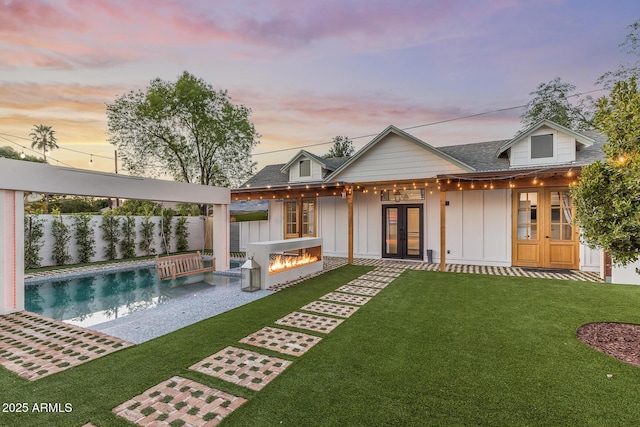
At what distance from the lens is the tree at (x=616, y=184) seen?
336 centimetres

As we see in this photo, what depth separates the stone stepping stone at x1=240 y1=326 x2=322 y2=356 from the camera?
3695 mm

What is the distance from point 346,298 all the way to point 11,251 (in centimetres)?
642

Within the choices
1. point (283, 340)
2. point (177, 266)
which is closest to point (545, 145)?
point (283, 340)

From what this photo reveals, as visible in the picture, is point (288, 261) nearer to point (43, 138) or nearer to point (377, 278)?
point (377, 278)

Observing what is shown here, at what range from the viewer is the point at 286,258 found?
785cm

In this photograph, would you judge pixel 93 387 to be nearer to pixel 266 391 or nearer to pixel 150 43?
→ pixel 266 391

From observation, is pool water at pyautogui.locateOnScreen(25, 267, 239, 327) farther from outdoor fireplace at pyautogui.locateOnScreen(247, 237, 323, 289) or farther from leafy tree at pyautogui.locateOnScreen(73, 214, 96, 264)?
leafy tree at pyautogui.locateOnScreen(73, 214, 96, 264)

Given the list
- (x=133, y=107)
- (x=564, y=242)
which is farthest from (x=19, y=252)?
(x=133, y=107)

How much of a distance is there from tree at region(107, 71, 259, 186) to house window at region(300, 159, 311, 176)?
8800mm

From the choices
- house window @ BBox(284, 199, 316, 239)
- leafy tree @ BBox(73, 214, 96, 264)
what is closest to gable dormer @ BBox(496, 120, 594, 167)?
house window @ BBox(284, 199, 316, 239)

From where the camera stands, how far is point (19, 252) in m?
5.39

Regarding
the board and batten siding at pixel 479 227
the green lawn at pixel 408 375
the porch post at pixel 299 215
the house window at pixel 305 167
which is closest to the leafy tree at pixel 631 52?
the board and batten siding at pixel 479 227

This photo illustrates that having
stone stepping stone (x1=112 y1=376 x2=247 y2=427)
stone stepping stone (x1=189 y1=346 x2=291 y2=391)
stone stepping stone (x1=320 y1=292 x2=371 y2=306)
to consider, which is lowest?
stone stepping stone (x1=320 y1=292 x2=371 y2=306)

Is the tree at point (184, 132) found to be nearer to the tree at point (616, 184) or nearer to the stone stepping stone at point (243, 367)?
the stone stepping stone at point (243, 367)
